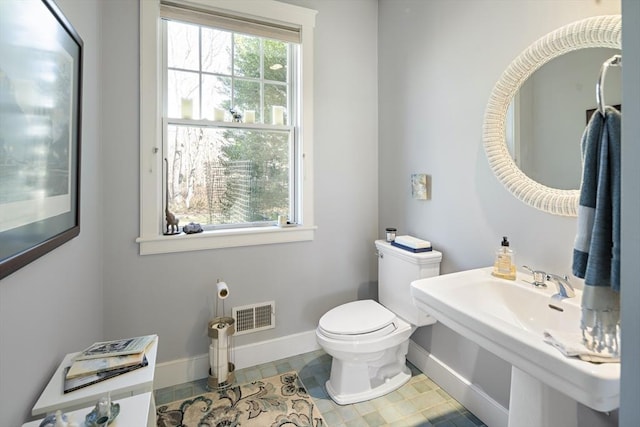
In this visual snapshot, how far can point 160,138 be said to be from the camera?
187 centimetres

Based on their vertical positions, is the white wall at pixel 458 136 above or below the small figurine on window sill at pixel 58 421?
above

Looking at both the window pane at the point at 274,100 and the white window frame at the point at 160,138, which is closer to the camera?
the white window frame at the point at 160,138

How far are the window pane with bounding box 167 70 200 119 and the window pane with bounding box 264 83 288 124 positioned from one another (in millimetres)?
449

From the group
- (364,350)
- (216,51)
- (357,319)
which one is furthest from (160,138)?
(364,350)

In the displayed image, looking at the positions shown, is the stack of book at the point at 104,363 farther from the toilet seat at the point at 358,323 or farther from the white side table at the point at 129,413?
the toilet seat at the point at 358,323

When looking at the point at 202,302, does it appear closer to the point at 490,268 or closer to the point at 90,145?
the point at 90,145

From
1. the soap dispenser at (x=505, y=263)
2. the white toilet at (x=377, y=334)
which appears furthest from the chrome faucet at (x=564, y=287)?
the white toilet at (x=377, y=334)

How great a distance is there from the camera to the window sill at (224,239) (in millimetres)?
1862

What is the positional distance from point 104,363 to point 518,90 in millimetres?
2037

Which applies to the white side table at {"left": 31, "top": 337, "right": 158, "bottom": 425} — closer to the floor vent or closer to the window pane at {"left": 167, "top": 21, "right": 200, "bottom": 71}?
the floor vent

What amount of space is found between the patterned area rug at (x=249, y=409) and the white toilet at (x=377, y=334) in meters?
0.20

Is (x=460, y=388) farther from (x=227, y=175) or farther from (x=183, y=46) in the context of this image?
(x=183, y=46)

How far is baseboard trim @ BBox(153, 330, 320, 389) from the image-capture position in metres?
1.93

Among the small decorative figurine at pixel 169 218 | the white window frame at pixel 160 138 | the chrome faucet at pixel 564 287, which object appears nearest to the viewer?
the chrome faucet at pixel 564 287
